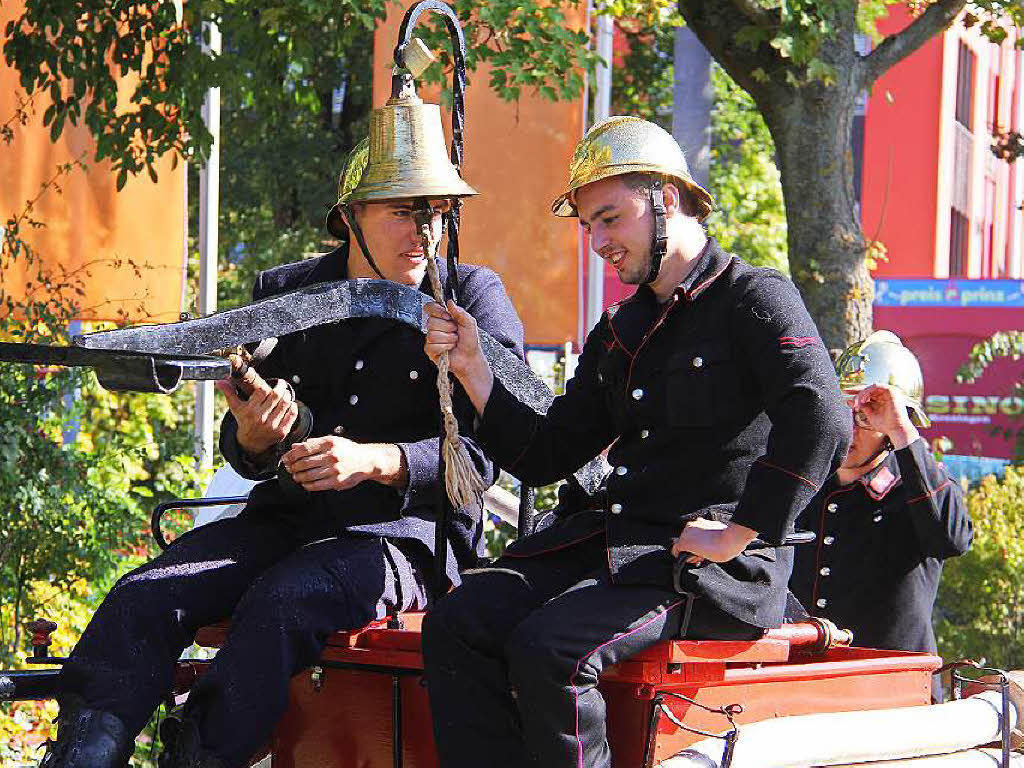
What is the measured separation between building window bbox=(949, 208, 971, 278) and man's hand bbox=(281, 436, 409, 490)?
26.6 m

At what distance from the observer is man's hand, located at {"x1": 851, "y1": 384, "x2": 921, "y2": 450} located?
4824 millimetres

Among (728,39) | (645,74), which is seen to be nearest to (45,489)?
(728,39)

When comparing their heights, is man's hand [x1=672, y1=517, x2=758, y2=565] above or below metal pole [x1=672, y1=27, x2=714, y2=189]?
below

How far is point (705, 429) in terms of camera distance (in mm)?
3742

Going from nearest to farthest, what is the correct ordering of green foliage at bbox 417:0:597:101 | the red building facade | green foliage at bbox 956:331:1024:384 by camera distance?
green foliage at bbox 417:0:597:101 → green foliage at bbox 956:331:1024:384 → the red building facade

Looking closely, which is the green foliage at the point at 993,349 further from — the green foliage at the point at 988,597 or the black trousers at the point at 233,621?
A: the black trousers at the point at 233,621

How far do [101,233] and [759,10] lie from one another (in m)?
3.52

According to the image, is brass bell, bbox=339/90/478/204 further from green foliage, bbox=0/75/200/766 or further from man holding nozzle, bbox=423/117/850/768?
green foliage, bbox=0/75/200/766

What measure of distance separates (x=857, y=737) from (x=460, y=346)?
1.37m

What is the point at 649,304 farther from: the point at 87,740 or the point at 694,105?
the point at 694,105

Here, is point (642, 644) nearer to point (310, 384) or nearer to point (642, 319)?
point (642, 319)

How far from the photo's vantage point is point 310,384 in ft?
14.2

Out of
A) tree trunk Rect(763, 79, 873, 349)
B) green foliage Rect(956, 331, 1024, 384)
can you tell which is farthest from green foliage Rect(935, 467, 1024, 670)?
tree trunk Rect(763, 79, 873, 349)

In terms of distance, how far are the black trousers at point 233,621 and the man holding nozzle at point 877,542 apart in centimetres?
161
